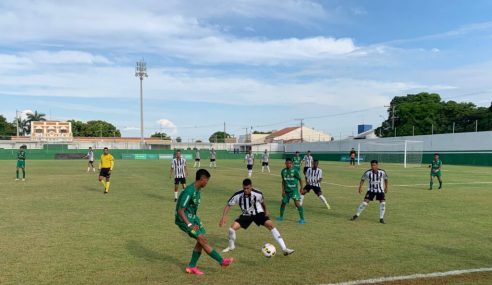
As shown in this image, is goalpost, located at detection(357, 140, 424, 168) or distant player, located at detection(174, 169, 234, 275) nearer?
distant player, located at detection(174, 169, 234, 275)

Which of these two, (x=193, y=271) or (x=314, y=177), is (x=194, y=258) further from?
(x=314, y=177)

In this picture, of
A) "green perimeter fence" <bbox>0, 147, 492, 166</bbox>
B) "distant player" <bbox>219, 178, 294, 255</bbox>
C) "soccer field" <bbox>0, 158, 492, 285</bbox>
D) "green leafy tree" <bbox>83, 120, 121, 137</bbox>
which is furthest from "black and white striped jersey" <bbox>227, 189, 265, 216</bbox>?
"green leafy tree" <bbox>83, 120, 121, 137</bbox>

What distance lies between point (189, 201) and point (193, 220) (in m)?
0.36

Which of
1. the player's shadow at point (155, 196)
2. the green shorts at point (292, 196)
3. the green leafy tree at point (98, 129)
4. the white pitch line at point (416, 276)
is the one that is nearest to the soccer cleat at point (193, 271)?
the white pitch line at point (416, 276)

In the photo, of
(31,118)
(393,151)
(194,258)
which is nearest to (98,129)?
(31,118)

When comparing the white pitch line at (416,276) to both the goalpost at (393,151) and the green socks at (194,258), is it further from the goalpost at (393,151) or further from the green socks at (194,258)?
the goalpost at (393,151)

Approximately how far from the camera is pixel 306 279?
280 inches

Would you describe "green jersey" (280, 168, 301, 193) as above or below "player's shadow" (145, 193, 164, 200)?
above

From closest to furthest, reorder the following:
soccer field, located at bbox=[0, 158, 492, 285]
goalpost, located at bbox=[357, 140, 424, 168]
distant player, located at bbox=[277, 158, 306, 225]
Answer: soccer field, located at bbox=[0, 158, 492, 285] < distant player, located at bbox=[277, 158, 306, 225] < goalpost, located at bbox=[357, 140, 424, 168]

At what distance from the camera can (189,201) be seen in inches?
286

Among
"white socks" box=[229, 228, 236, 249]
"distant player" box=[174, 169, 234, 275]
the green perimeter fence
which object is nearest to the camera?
"distant player" box=[174, 169, 234, 275]

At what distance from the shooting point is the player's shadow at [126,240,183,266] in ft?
27.3

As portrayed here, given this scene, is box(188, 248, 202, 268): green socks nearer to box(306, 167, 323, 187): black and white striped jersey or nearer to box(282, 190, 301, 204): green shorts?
box(282, 190, 301, 204): green shorts

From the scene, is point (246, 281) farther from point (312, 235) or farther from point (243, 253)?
point (312, 235)
